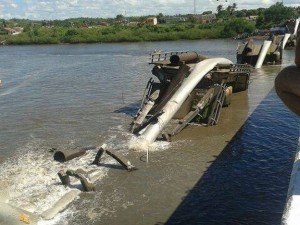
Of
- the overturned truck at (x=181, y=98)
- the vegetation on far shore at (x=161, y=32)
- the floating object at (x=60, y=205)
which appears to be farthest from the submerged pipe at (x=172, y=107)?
the vegetation on far shore at (x=161, y=32)

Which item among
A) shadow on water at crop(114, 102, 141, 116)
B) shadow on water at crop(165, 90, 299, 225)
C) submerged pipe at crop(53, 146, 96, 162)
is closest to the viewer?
shadow on water at crop(165, 90, 299, 225)

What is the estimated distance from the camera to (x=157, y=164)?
1448cm

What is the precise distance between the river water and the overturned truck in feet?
2.38

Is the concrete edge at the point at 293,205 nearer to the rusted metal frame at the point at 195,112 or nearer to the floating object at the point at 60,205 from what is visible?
the floating object at the point at 60,205

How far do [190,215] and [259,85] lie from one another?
20892 mm

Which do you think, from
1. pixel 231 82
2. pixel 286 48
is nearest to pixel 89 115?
pixel 231 82

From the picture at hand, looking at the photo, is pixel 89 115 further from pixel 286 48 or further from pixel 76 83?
pixel 286 48

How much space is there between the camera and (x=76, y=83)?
34.8 meters

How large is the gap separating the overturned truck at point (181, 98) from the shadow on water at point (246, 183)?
222 centimetres

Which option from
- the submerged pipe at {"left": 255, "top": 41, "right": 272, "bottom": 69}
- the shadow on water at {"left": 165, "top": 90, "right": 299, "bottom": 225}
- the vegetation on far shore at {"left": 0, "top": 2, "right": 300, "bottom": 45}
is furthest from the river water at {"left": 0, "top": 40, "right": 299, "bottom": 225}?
the vegetation on far shore at {"left": 0, "top": 2, "right": 300, "bottom": 45}

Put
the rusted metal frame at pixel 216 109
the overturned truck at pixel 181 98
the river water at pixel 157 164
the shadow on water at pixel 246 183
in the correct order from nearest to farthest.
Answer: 1. the shadow on water at pixel 246 183
2. the river water at pixel 157 164
3. the overturned truck at pixel 181 98
4. the rusted metal frame at pixel 216 109

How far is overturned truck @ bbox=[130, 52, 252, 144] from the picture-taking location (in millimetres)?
16672

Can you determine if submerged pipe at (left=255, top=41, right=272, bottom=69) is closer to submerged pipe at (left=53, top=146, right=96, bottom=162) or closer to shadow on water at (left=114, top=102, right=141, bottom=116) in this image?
shadow on water at (left=114, top=102, right=141, bottom=116)

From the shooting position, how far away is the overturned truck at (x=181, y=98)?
16672mm
